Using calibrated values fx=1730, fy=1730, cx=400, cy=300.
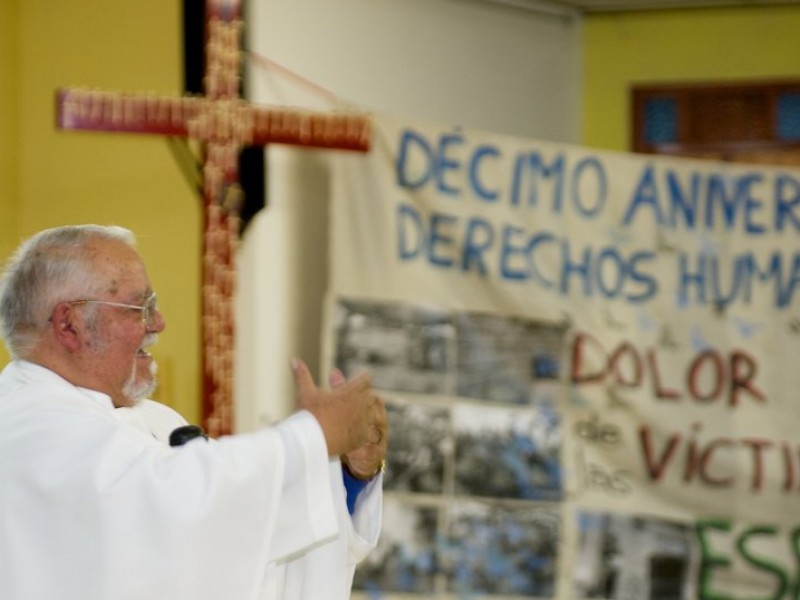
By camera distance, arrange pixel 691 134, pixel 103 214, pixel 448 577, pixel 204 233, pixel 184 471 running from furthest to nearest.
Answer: pixel 691 134, pixel 103 214, pixel 448 577, pixel 204 233, pixel 184 471

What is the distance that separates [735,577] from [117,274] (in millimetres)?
3311

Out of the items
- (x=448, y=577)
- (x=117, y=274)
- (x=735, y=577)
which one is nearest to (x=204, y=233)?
(x=448, y=577)

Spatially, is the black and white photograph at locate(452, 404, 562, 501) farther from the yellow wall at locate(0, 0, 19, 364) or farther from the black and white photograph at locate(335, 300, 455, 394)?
the yellow wall at locate(0, 0, 19, 364)

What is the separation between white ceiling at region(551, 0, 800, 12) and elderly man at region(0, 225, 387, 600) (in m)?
4.07

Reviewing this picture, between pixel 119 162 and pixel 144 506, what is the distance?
3.23 metres

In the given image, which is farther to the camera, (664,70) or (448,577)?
(664,70)

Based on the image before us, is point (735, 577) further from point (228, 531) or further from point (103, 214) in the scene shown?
point (228, 531)

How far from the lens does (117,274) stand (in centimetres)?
297

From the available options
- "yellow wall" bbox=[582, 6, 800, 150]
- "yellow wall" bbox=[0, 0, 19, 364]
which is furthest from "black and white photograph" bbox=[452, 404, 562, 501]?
"yellow wall" bbox=[582, 6, 800, 150]

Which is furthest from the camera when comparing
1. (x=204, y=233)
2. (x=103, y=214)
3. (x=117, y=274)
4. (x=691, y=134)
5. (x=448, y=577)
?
(x=691, y=134)

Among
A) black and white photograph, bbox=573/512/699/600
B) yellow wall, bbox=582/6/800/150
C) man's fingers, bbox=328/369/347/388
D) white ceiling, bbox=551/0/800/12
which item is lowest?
black and white photograph, bbox=573/512/699/600

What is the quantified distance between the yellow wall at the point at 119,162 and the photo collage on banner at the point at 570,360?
2.40 feet

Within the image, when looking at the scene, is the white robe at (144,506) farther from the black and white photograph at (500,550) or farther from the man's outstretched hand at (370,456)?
the black and white photograph at (500,550)

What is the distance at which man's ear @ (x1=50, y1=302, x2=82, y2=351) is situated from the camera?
2941 millimetres
